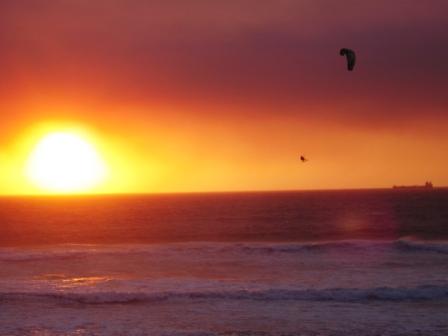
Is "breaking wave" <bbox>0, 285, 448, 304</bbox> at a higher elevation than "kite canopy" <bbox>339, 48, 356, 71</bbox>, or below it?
below

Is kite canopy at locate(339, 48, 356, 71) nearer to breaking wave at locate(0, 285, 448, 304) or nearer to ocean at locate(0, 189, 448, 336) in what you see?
ocean at locate(0, 189, 448, 336)

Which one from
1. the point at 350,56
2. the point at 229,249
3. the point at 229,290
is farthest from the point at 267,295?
the point at 229,249

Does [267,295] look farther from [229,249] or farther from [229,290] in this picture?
[229,249]

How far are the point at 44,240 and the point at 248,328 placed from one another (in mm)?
34801

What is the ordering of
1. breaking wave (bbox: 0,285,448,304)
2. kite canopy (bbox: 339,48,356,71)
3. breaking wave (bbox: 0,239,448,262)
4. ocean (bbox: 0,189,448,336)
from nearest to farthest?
kite canopy (bbox: 339,48,356,71), ocean (bbox: 0,189,448,336), breaking wave (bbox: 0,285,448,304), breaking wave (bbox: 0,239,448,262)

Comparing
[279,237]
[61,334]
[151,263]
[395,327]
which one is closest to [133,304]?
[61,334]

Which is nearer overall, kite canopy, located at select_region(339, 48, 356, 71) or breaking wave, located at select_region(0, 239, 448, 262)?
kite canopy, located at select_region(339, 48, 356, 71)

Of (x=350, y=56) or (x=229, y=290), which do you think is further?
(x=229, y=290)

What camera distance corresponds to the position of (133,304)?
1908 cm

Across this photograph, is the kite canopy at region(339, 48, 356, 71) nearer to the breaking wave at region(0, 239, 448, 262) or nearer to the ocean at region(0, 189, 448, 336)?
the ocean at region(0, 189, 448, 336)

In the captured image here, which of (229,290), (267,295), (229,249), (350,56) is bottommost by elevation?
(267,295)

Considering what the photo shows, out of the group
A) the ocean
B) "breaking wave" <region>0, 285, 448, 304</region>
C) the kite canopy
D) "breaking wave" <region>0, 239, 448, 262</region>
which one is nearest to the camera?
the kite canopy

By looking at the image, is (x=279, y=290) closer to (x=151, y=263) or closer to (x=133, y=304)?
(x=133, y=304)

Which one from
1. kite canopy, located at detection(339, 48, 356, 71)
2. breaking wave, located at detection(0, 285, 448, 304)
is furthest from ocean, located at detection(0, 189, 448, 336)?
kite canopy, located at detection(339, 48, 356, 71)
